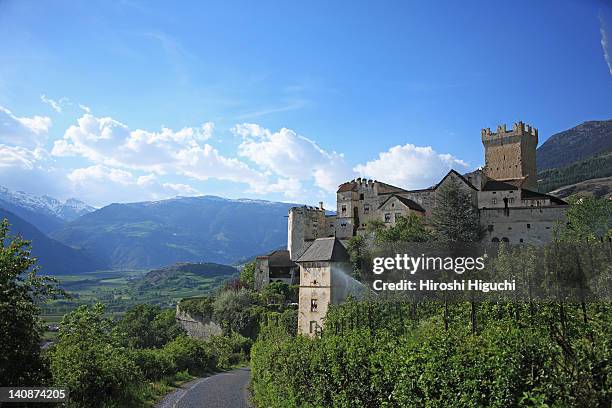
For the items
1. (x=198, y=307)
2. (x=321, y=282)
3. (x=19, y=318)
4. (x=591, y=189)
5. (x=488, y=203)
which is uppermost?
(x=591, y=189)

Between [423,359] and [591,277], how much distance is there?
11.8 feet

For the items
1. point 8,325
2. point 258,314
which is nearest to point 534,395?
point 8,325

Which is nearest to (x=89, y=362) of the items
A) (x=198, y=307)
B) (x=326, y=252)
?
(x=326, y=252)

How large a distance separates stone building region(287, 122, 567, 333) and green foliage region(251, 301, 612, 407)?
130ft

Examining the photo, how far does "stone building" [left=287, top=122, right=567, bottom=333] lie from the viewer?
210ft

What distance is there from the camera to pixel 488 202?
67500mm

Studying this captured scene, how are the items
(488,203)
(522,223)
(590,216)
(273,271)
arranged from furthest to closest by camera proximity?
1. (273,271)
2. (488,203)
3. (522,223)
4. (590,216)

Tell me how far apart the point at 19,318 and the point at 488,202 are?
64.7 meters

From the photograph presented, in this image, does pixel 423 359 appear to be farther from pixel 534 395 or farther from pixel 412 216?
pixel 412 216

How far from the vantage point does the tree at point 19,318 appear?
10.4 meters

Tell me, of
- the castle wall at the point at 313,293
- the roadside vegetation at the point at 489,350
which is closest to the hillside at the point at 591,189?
the castle wall at the point at 313,293

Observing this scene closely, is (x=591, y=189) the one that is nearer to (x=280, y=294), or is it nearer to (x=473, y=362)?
(x=280, y=294)

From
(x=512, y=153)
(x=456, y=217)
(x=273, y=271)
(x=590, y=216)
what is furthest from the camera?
(x=273, y=271)

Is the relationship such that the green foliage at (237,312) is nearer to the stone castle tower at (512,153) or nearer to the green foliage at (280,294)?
the green foliage at (280,294)
